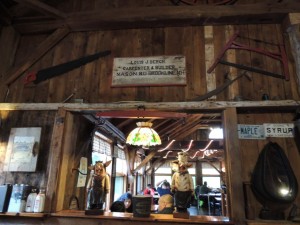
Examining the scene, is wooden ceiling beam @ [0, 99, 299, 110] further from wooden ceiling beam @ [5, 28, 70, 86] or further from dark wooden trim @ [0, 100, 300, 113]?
wooden ceiling beam @ [5, 28, 70, 86]

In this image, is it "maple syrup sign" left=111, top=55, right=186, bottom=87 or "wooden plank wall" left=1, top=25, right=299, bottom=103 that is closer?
"wooden plank wall" left=1, top=25, right=299, bottom=103

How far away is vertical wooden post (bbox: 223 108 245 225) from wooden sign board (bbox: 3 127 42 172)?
201 centimetres

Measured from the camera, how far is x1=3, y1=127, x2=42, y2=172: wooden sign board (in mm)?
2488

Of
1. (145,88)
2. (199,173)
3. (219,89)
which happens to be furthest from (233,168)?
(199,173)

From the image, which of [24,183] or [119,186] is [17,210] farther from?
[119,186]

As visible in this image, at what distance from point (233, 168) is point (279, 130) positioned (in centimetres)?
64

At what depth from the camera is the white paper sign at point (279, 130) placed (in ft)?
7.54

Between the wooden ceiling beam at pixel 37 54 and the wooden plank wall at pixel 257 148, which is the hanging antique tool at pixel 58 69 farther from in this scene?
the wooden plank wall at pixel 257 148

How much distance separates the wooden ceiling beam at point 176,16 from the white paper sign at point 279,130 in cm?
120

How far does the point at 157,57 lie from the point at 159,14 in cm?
49

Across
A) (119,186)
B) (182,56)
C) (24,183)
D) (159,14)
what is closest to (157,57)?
(182,56)

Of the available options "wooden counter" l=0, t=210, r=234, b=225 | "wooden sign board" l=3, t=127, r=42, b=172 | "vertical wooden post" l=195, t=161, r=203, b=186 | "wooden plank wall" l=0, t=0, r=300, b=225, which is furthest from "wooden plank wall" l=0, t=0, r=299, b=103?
"vertical wooden post" l=195, t=161, r=203, b=186

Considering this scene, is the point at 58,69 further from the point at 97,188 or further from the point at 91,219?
the point at 91,219

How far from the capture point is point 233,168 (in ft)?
7.05
